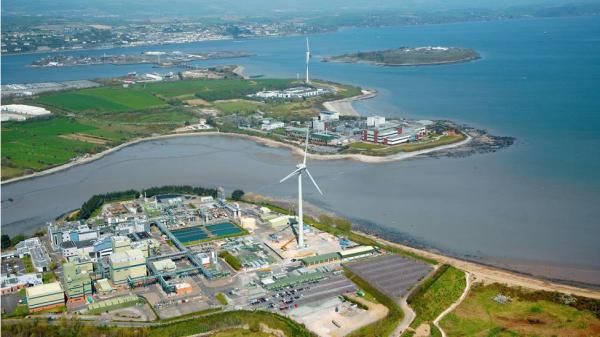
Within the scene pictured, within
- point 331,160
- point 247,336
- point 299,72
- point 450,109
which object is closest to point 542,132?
point 450,109

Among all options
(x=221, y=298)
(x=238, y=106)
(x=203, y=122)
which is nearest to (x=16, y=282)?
(x=221, y=298)

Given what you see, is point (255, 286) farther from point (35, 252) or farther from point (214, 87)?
point (214, 87)

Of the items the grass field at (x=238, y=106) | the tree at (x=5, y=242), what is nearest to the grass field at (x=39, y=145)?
the tree at (x=5, y=242)

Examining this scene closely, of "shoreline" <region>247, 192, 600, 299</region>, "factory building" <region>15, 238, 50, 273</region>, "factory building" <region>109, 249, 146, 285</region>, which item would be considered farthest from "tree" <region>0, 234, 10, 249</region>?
"shoreline" <region>247, 192, 600, 299</region>

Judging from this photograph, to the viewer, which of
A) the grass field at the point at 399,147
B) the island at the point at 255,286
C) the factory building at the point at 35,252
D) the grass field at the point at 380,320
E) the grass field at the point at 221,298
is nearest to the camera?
the grass field at the point at 380,320

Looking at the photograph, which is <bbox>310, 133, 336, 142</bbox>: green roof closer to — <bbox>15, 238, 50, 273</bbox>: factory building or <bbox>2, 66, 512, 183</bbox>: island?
<bbox>2, 66, 512, 183</bbox>: island

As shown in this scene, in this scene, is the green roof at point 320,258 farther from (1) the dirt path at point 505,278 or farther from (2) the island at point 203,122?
(2) the island at point 203,122
